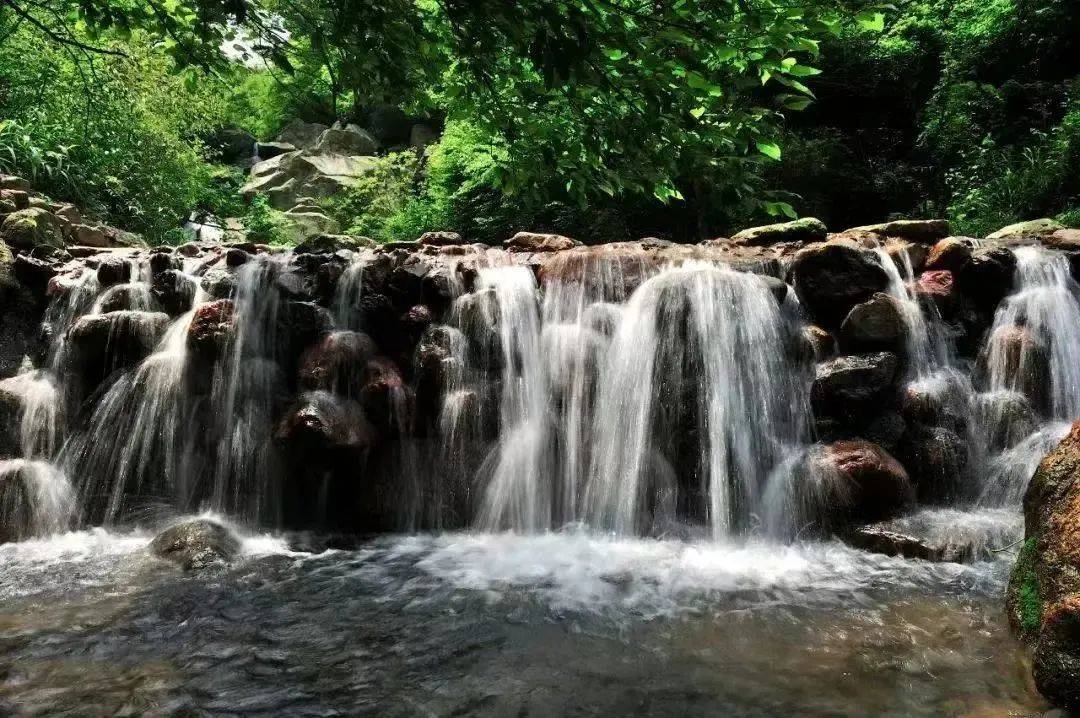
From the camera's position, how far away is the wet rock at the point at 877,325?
22.4ft

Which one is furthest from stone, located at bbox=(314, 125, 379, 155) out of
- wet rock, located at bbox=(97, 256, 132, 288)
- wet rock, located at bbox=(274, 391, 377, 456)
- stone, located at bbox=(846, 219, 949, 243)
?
stone, located at bbox=(846, 219, 949, 243)

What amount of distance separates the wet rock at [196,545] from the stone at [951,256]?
8.29 meters

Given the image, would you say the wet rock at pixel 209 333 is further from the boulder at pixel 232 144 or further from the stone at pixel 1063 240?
the boulder at pixel 232 144

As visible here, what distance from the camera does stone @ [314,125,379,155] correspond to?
948 inches

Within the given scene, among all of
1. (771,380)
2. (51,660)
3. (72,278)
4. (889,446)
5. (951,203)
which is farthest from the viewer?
(951,203)

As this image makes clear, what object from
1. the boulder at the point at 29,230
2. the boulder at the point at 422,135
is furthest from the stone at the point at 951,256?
A: the boulder at the point at 422,135

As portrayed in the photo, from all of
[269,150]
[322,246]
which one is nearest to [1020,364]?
[322,246]

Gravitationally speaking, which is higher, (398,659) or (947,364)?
(947,364)

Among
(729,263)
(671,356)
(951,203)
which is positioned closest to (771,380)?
(671,356)

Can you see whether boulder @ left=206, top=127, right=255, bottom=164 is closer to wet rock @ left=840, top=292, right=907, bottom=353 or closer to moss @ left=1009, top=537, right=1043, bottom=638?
wet rock @ left=840, top=292, right=907, bottom=353

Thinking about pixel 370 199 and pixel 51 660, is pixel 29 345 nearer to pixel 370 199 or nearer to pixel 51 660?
pixel 51 660

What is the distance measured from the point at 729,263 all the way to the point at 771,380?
6.75 feet

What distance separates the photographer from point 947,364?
284 inches

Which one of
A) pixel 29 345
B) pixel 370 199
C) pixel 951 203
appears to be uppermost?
pixel 370 199
